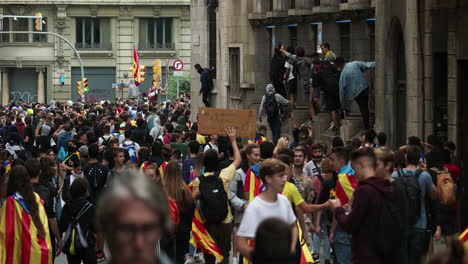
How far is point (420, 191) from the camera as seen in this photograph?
11117mm

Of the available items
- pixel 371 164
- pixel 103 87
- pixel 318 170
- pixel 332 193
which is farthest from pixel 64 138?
pixel 103 87

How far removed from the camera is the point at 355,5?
25016 mm

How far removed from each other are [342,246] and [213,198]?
1.47 m

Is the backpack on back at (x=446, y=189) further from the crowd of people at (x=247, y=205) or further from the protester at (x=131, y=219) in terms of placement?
the protester at (x=131, y=219)

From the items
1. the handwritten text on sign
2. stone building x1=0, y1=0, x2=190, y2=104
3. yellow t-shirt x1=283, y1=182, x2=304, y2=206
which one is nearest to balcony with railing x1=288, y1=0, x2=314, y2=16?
the handwritten text on sign

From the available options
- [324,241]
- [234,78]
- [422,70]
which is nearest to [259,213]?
[324,241]

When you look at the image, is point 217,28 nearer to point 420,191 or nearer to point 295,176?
point 295,176

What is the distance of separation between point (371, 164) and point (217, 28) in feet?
103

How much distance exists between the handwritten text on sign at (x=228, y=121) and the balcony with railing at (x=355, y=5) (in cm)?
1015

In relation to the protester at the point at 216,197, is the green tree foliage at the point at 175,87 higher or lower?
higher

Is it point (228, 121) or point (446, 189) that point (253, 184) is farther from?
point (228, 121)

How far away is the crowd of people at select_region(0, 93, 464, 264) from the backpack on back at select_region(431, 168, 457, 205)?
0.01 m

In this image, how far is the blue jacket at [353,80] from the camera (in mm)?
22703

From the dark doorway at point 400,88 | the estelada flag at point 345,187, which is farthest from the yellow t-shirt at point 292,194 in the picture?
the dark doorway at point 400,88
